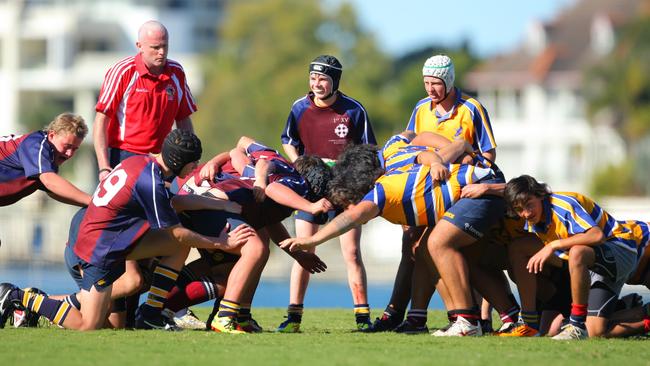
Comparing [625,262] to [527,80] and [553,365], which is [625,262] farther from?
[527,80]

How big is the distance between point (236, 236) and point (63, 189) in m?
1.36

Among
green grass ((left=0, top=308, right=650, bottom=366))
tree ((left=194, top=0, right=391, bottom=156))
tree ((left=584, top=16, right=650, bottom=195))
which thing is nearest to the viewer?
green grass ((left=0, top=308, right=650, bottom=366))

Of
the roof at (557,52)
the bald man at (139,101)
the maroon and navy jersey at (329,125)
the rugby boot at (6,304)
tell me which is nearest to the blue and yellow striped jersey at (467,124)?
the maroon and navy jersey at (329,125)

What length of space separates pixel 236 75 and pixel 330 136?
151 feet

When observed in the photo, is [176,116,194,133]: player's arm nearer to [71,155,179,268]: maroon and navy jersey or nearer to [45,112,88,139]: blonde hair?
[45,112,88,139]: blonde hair

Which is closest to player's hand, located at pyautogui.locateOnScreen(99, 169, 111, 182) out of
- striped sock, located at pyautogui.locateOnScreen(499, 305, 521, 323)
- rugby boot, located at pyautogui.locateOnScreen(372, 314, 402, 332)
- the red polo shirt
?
the red polo shirt

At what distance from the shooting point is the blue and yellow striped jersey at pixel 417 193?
27.1 ft

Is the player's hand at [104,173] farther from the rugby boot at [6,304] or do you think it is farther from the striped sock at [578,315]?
the striped sock at [578,315]

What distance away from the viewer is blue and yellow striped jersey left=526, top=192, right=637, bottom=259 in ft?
26.9

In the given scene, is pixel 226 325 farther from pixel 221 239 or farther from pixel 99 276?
pixel 99 276

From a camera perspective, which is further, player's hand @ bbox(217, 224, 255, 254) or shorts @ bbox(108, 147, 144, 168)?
Answer: shorts @ bbox(108, 147, 144, 168)

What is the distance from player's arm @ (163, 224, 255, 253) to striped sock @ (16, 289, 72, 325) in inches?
37.5

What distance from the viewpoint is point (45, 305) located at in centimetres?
851

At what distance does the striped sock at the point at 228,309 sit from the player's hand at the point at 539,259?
2.10 m
